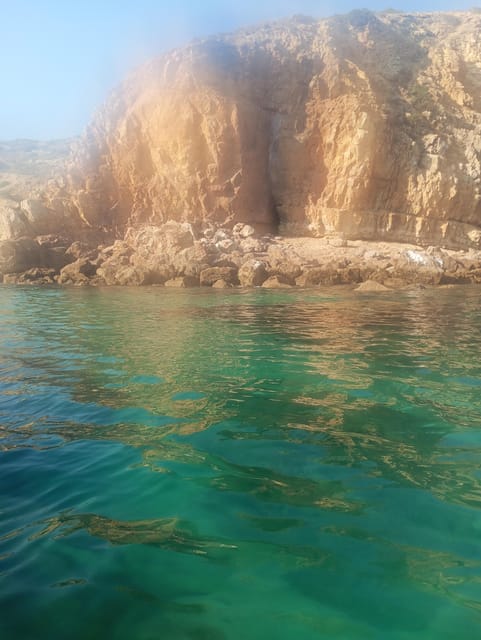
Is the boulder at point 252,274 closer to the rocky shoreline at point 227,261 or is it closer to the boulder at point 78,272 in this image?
the rocky shoreline at point 227,261

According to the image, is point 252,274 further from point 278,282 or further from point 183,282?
point 183,282

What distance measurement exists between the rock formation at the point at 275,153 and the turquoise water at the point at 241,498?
52.7ft

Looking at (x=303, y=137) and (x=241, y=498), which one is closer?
(x=241, y=498)

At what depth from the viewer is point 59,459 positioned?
10.2 ft

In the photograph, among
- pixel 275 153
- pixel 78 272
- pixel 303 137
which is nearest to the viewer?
pixel 78 272

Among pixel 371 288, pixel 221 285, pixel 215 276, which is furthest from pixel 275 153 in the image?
pixel 371 288

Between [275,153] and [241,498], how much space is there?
25386 mm

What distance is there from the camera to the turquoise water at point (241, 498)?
5.74ft

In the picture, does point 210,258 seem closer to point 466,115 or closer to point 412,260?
point 412,260

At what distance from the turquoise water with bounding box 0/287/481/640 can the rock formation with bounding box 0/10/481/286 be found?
1607cm

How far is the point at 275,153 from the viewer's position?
2577cm

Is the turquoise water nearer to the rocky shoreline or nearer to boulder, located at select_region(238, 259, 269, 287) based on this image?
the rocky shoreline

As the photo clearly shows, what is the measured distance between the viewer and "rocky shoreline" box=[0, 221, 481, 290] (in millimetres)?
19734

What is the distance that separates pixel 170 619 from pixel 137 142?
1103 inches
